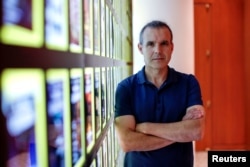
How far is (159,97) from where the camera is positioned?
1862mm

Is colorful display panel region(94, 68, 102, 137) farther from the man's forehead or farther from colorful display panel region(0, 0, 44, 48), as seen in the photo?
colorful display panel region(0, 0, 44, 48)

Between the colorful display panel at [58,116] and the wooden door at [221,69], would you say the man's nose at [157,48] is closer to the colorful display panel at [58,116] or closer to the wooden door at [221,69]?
the colorful display panel at [58,116]

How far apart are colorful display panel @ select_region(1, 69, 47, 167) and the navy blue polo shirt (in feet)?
3.84

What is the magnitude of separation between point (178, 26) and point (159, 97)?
189cm

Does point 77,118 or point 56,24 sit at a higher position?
point 56,24

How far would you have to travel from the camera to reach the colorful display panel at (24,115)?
1.75 feet

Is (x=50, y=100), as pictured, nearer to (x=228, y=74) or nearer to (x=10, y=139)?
(x=10, y=139)

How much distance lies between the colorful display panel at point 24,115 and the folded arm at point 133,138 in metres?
1.12

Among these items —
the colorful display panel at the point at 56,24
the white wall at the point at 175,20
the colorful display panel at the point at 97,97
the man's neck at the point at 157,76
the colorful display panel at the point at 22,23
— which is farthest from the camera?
the white wall at the point at 175,20

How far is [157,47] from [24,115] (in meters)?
1.37

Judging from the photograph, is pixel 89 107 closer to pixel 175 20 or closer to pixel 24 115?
pixel 24 115

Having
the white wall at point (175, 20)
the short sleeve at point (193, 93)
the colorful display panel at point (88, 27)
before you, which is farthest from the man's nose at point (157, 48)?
the white wall at point (175, 20)

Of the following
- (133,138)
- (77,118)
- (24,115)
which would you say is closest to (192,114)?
(133,138)

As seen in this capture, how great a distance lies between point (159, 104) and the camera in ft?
6.08
